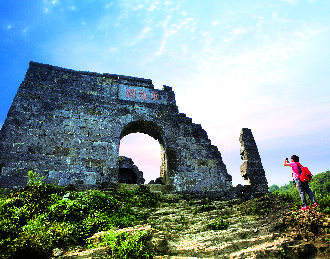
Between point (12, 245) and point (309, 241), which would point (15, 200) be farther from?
point (309, 241)

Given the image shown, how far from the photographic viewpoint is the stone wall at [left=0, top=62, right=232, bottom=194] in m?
6.96

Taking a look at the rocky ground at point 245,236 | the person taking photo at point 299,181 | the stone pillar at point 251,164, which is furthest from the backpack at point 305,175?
the stone pillar at point 251,164

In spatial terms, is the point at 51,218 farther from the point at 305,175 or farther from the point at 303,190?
the point at 305,175

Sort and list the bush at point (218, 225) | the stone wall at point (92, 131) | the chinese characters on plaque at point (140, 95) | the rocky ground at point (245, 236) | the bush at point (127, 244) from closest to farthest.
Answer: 1. the rocky ground at point (245, 236)
2. the bush at point (127, 244)
3. the bush at point (218, 225)
4. the stone wall at point (92, 131)
5. the chinese characters on plaque at point (140, 95)

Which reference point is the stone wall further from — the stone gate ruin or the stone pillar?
the stone pillar

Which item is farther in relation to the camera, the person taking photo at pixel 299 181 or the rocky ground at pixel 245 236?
the person taking photo at pixel 299 181

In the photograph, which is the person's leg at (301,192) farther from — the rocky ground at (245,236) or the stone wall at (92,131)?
the stone wall at (92,131)

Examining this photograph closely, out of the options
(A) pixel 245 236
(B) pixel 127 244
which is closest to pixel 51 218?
(B) pixel 127 244

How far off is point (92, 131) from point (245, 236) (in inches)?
254

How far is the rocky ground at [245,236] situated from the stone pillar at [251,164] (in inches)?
137

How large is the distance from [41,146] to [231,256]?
6.98m

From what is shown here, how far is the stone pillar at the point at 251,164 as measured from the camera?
312 inches

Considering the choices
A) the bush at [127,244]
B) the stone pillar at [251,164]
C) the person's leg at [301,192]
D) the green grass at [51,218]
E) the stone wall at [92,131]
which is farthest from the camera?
the stone pillar at [251,164]

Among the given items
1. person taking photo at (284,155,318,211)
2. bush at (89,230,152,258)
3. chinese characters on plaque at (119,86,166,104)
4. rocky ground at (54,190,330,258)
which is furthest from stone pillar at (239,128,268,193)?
bush at (89,230,152,258)
